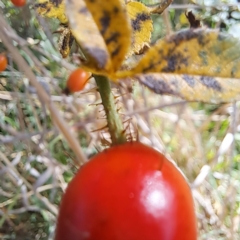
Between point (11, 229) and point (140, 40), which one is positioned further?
point (11, 229)

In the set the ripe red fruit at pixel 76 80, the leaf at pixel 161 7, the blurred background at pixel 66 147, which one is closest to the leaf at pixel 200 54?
the leaf at pixel 161 7

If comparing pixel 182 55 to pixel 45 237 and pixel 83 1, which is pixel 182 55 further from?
pixel 45 237

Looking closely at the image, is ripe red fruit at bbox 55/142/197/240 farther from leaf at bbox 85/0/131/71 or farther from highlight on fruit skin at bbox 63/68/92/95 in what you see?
highlight on fruit skin at bbox 63/68/92/95

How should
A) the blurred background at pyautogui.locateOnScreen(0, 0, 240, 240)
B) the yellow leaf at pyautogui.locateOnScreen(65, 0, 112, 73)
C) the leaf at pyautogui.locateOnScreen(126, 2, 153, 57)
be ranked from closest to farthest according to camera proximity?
the yellow leaf at pyautogui.locateOnScreen(65, 0, 112, 73)
the leaf at pyautogui.locateOnScreen(126, 2, 153, 57)
the blurred background at pyautogui.locateOnScreen(0, 0, 240, 240)

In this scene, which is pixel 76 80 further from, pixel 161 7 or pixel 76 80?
pixel 161 7

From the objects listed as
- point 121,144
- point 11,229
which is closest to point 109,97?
point 121,144

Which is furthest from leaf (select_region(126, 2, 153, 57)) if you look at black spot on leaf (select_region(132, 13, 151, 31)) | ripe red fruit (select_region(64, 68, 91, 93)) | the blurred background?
ripe red fruit (select_region(64, 68, 91, 93))
